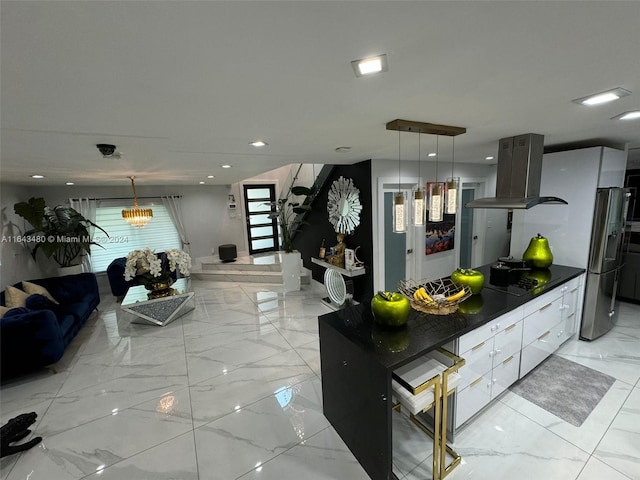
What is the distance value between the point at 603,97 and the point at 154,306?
204 inches

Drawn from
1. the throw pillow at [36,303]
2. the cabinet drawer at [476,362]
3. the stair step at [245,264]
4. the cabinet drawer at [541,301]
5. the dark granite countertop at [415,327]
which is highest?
the dark granite countertop at [415,327]

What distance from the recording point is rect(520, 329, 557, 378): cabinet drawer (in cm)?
238

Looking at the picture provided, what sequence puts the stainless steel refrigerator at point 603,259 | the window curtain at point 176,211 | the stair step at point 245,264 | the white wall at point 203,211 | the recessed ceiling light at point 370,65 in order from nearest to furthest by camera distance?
the recessed ceiling light at point 370,65 < the stainless steel refrigerator at point 603,259 < the white wall at point 203,211 < the stair step at point 245,264 < the window curtain at point 176,211

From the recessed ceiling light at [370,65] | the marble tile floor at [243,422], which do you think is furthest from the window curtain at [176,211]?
the recessed ceiling light at [370,65]

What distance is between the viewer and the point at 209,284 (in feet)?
20.1

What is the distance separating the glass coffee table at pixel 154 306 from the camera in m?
3.89

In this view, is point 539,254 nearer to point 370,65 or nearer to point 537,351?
point 537,351

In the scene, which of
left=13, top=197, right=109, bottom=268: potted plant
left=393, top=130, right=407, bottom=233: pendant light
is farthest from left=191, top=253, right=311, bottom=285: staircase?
left=393, top=130, right=407, bottom=233: pendant light

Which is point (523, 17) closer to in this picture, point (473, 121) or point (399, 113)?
point (399, 113)

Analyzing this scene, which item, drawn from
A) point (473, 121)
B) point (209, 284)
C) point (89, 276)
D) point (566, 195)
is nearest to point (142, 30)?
point (473, 121)

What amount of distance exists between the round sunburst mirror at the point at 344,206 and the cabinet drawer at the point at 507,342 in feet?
7.86

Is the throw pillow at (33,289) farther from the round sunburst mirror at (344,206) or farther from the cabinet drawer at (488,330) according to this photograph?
the cabinet drawer at (488,330)

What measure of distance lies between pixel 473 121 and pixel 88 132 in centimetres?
272

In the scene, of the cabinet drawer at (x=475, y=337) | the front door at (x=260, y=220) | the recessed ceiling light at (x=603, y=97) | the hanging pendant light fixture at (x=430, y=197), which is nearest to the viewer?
the recessed ceiling light at (x=603, y=97)
